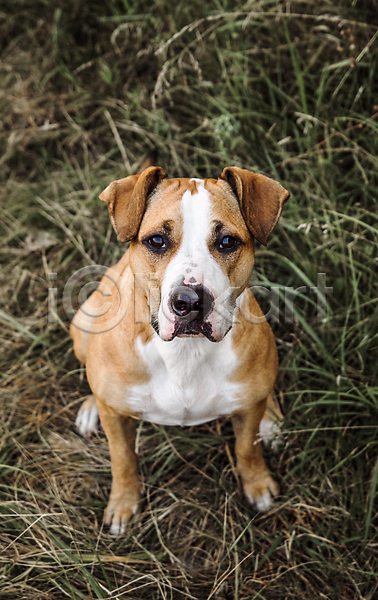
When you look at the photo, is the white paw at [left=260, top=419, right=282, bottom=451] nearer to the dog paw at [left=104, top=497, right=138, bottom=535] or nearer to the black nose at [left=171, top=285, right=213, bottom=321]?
the dog paw at [left=104, top=497, right=138, bottom=535]

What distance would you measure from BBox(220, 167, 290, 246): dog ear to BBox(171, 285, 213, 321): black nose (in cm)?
49

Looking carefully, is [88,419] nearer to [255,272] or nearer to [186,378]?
[186,378]

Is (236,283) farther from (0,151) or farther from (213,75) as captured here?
(0,151)

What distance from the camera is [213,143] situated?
14.6 ft

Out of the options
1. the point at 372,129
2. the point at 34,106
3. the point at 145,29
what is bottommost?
the point at 372,129

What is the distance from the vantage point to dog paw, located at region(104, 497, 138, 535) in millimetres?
3219

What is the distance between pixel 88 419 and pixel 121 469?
0.69 metres

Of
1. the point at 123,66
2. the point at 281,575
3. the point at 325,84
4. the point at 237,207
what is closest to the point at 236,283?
the point at 237,207

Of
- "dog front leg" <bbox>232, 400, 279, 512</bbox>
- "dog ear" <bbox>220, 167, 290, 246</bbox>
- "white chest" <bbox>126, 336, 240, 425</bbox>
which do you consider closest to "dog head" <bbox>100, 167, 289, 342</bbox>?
"dog ear" <bbox>220, 167, 290, 246</bbox>

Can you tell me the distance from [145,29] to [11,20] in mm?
1527

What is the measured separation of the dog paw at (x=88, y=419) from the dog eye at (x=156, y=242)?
1702 millimetres

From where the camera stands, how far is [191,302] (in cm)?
211

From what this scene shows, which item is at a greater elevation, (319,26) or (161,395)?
(319,26)

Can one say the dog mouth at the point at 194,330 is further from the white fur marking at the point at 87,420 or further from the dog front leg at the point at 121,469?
the white fur marking at the point at 87,420
